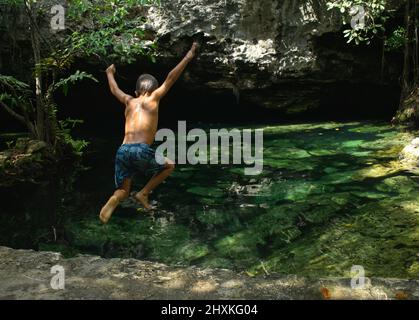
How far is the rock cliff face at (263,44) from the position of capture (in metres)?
10.3

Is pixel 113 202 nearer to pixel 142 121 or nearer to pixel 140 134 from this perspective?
pixel 140 134

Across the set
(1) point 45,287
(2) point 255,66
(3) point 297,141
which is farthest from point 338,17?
(1) point 45,287

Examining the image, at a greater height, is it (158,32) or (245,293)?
(158,32)

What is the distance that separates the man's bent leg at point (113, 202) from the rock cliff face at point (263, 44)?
22.8ft

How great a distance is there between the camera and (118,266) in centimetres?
297

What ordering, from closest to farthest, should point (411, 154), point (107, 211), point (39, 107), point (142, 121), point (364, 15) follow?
point (107, 211), point (142, 121), point (411, 154), point (39, 107), point (364, 15)

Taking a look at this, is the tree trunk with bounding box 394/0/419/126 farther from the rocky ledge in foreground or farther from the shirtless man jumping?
the rocky ledge in foreground

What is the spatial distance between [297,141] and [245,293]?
6.55m

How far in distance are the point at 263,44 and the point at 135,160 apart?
7.47 metres

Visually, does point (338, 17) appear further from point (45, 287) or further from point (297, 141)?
point (45, 287)

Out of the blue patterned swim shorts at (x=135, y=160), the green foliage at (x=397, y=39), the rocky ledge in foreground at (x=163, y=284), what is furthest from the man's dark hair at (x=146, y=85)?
the green foliage at (x=397, y=39)

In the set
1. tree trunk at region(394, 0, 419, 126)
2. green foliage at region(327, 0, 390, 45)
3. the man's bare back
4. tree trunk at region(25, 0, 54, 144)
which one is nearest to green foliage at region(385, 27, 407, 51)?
tree trunk at region(394, 0, 419, 126)

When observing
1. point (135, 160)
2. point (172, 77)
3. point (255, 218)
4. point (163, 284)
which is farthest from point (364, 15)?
point (163, 284)

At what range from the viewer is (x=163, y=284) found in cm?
268
